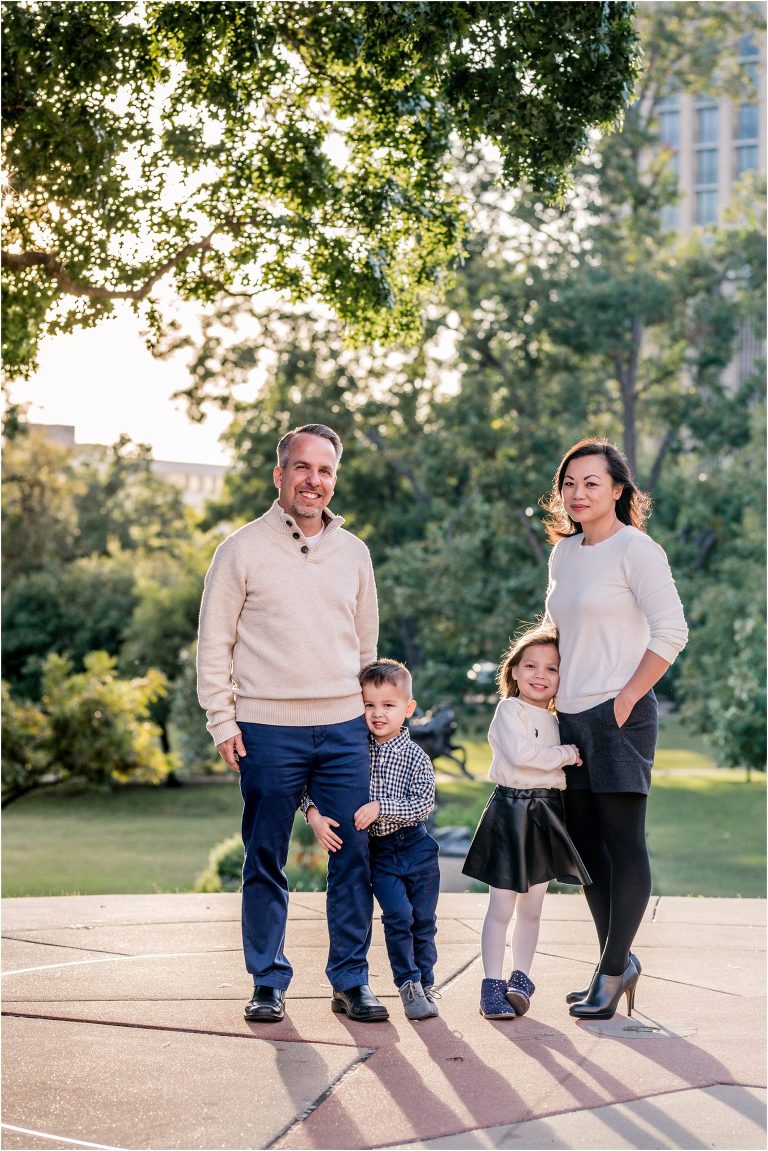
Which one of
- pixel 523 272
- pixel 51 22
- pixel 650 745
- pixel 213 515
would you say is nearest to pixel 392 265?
pixel 51 22

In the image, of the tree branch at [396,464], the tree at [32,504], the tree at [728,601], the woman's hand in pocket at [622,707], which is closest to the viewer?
the woman's hand in pocket at [622,707]

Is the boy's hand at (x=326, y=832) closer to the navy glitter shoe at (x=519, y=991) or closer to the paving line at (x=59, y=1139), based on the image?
the navy glitter shoe at (x=519, y=991)

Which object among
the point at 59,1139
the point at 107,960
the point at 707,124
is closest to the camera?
the point at 59,1139

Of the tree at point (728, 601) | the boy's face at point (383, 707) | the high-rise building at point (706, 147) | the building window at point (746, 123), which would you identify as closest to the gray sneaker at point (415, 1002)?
the boy's face at point (383, 707)

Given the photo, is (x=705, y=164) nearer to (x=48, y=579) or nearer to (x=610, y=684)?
A: (x=48, y=579)

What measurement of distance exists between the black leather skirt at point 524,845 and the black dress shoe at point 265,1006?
76cm

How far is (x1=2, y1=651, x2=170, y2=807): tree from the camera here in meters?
12.5

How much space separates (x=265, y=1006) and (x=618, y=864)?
49.3 inches

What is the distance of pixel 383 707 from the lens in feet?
15.4

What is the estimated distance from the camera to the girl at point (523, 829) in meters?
4.49

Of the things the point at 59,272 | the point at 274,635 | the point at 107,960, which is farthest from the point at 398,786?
the point at 59,272

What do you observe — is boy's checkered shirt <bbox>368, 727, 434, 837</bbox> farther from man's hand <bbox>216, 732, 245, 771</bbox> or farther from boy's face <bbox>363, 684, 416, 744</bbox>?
man's hand <bbox>216, 732, 245, 771</bbox>

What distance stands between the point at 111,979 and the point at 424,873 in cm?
136

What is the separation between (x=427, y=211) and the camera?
7.38 m
